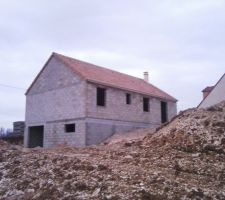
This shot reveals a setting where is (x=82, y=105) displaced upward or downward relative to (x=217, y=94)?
downward

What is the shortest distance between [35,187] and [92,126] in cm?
1113

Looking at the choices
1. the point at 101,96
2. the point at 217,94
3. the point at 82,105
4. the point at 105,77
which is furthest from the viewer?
the point at 105,77

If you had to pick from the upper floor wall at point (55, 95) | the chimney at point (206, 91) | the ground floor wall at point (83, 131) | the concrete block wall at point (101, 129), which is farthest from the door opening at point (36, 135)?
the chimney at point (206, 91)

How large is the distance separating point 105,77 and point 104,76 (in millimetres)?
191

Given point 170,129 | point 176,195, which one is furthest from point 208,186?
point 170,129

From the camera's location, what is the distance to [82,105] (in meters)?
21.0

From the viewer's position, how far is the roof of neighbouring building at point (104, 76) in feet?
72.7

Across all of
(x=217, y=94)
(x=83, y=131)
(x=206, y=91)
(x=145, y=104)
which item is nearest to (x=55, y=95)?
(x=83, y=131)

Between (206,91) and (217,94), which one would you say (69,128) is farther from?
(206,91)

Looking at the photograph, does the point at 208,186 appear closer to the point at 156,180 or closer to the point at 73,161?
the point at 156,180

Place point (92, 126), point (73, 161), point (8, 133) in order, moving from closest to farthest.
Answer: point (73, 161) < point (92, 126) < point (8, 133)

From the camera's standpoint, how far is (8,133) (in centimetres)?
3177

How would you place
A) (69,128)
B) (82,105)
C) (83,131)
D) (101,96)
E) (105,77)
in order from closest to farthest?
(83,131) < (82,105) < (69,128) < (101,96) < (105,77)

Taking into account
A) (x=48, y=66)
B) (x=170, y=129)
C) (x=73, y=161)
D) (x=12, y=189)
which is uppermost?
(x=48, y=66)
